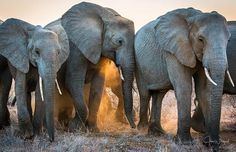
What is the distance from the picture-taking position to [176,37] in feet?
30.5

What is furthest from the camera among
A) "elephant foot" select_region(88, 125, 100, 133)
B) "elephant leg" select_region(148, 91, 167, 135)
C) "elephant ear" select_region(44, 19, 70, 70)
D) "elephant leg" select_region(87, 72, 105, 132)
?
"elephant leg" select_region(87, 72, 105, 132)

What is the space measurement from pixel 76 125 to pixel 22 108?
1.81 metres

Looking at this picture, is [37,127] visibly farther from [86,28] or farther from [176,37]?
[176,37]

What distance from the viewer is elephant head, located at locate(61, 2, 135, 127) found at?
34.9 feet

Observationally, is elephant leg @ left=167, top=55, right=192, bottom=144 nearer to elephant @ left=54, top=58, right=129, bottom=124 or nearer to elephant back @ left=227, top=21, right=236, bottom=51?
elephant back @ left=227, top=21, right=236, bottom=51

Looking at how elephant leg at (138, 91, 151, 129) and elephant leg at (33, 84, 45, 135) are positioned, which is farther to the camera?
elephant leg at (138, 91, 151, 129)

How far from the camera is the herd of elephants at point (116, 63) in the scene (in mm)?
8641

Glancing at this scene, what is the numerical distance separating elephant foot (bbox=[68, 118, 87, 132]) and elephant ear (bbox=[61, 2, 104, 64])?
1219mm

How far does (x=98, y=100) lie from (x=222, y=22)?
3693mm

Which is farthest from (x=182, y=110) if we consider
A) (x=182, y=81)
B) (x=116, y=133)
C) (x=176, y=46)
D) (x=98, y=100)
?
(x=98, y=100)

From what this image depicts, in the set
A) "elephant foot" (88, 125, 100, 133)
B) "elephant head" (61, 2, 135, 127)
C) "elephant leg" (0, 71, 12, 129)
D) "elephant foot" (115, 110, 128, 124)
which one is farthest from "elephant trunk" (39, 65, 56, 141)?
"elephant foot" (115, 110, 128, 124)

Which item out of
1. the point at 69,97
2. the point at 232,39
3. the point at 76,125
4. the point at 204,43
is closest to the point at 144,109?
the point at 76,125

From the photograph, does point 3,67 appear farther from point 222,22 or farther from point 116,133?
point 222,22

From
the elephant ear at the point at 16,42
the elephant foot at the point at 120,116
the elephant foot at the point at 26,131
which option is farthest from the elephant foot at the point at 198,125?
the elephant ear at the point at 16,42
